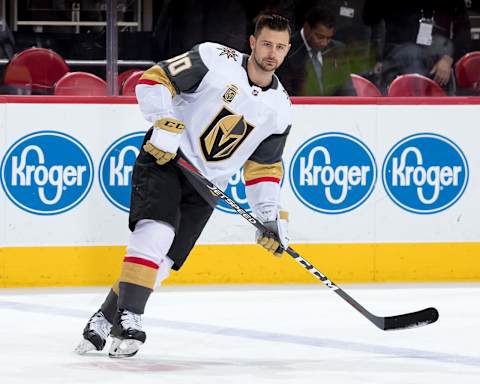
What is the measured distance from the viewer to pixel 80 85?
5.68 m

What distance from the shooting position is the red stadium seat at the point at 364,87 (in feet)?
19.2

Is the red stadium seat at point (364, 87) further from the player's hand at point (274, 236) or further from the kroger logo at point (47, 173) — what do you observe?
the player's hand at point (274, 236)

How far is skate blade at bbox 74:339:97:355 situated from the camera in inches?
164

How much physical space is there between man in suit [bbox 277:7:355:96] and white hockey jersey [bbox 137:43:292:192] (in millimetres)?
1607

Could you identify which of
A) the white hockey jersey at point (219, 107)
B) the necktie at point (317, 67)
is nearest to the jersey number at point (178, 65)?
the white hockey jersey at point (219, 107)

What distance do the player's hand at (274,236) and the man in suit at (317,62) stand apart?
5.25 ft

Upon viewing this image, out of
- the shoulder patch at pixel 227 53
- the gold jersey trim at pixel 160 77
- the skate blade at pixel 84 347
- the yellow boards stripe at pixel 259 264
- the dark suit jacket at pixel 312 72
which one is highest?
the shoulder patch at pixel 227 53

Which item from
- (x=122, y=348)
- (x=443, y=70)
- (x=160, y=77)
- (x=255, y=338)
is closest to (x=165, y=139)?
(x=160, y=77)

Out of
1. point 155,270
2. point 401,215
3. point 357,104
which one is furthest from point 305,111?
point 155,270

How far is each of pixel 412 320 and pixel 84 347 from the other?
104 centimetres

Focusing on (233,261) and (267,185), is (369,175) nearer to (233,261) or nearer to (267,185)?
(233,261)

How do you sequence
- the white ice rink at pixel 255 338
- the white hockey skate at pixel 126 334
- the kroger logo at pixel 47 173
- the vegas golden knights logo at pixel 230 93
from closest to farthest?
the white ice rink at pixel 255 338 → the white hockey skate at pixel 126 334 → the vegas golden knights logo at pixel 230 93 → the kroger logo at pixel 47 173

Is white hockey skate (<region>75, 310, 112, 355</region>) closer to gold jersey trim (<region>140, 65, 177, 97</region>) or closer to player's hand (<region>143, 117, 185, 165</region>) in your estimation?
player's hand (<region>143, 117, 185, 165</region>)

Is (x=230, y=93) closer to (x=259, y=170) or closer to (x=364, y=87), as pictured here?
(x=259, y=170)
